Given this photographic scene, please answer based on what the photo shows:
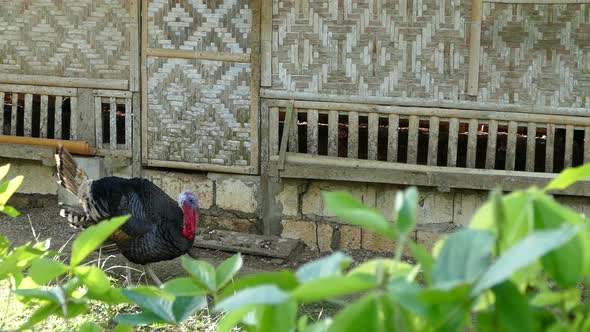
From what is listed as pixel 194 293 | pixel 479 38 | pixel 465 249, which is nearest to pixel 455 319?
pixel 465 249

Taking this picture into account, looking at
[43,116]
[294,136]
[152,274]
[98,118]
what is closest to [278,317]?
[152,274]

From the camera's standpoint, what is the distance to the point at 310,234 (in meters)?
8.23

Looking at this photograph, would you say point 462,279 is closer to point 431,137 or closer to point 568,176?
point 568,176

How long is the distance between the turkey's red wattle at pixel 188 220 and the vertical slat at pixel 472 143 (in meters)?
2.31

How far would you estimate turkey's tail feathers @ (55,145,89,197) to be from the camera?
23.4ft

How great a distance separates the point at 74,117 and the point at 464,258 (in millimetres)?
7925

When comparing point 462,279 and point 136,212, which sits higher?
point 462,279

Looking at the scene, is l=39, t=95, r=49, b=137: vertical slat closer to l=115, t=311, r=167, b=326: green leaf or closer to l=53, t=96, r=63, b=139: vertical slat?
l=53, t=96, r=63, b=139: vertical slat

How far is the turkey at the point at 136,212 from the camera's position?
6.99 metres

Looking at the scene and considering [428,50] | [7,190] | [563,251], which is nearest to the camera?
[563,251]

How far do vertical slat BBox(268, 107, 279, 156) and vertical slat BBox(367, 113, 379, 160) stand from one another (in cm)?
81

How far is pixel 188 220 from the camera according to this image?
712 centimetres

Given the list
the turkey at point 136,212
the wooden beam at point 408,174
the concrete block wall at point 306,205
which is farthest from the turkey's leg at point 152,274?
the wooden beam at point 408,174

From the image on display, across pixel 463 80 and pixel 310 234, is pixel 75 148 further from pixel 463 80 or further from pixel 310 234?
pixel 463 80
